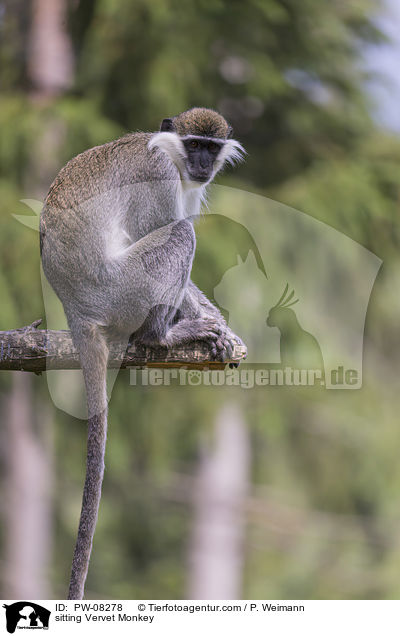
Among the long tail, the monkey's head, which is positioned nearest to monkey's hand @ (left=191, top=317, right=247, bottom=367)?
the long tail

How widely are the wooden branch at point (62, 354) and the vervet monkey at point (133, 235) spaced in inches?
2.2

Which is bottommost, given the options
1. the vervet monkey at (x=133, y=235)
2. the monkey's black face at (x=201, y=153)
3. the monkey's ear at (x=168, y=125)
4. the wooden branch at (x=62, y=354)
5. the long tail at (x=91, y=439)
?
the long tail at (x=91, y=439)

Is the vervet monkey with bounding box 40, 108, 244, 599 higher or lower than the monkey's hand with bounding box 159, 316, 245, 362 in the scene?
higher

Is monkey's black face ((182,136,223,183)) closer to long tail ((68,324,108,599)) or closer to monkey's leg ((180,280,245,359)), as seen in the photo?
monkey's leg ((180,280,245,359))

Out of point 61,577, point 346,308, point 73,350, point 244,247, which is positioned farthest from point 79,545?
point 61,577

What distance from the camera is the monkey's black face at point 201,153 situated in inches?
157

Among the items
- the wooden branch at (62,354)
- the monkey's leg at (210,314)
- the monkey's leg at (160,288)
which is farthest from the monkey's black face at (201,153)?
the wooden branch at (62,354)

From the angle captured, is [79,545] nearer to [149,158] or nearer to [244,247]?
[149,158]

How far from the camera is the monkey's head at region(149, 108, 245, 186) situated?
397 centimetres

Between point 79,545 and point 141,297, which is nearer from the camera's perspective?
point 79,545

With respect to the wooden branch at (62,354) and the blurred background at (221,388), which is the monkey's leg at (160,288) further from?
the blurred background at (221,388)

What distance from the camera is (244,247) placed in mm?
8305

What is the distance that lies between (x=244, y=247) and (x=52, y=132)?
223cm

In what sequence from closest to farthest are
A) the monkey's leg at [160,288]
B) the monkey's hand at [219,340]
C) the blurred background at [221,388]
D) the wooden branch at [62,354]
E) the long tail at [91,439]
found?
the long tail at [91,439]
the wooden branch at [62,354]
the monkey's hand at [219,340]
the monkey's leg at [160,288]
the blurred background at [221,388]
